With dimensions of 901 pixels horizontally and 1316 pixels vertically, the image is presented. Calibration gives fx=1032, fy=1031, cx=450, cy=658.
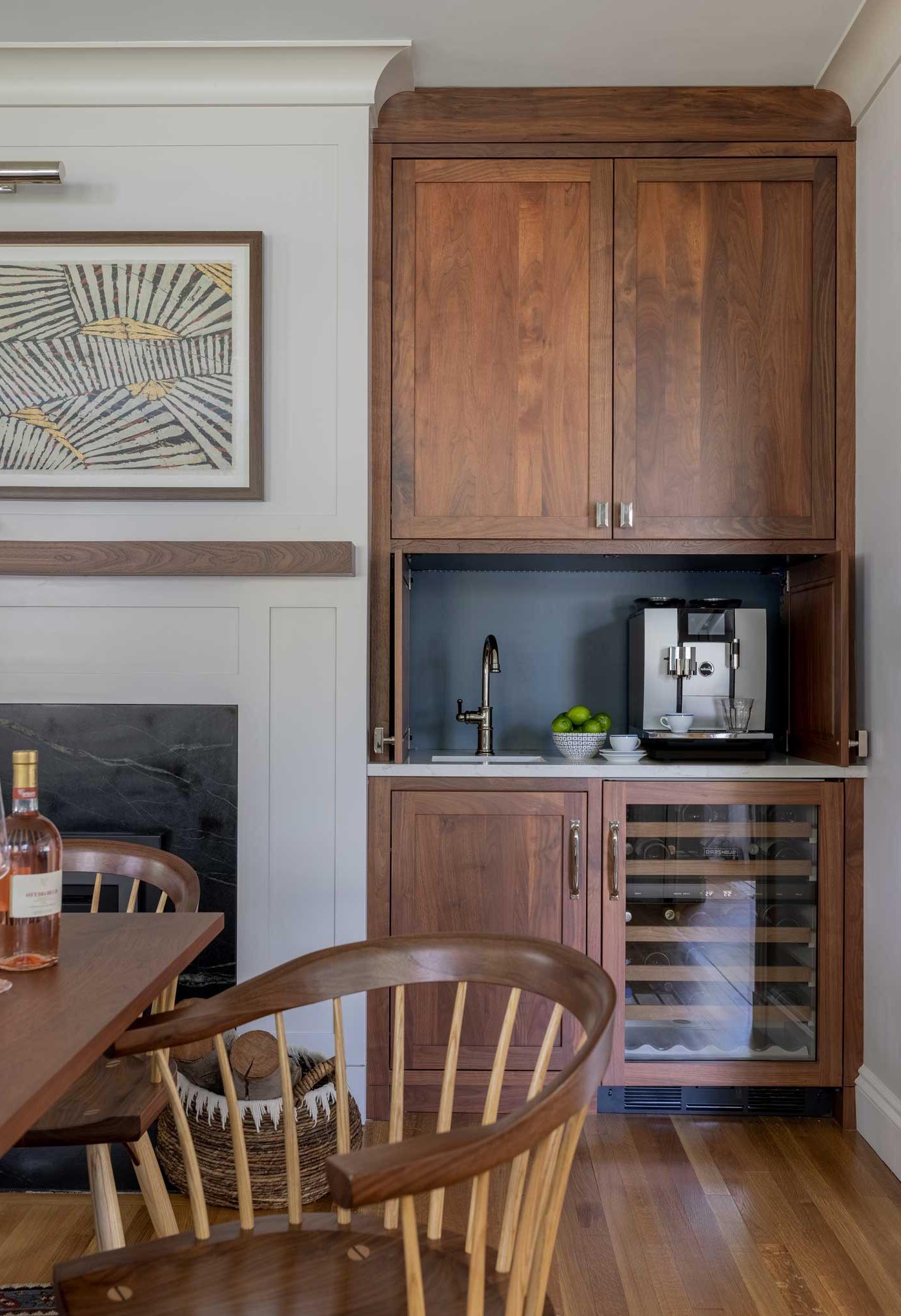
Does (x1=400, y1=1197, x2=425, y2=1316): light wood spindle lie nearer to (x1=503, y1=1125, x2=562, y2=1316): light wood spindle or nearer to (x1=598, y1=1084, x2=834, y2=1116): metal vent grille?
(x1=503, y1=1125, x2=562, y2=1316): light wood spindle

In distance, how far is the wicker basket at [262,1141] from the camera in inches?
82.7

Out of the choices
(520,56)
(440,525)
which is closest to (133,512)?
(440,525)

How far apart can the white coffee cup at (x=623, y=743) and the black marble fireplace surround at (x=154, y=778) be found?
1023 mm

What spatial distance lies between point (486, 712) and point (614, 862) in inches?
23.1

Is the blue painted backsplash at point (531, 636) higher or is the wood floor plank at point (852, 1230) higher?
the blue painted backsplash at point (531, 636)

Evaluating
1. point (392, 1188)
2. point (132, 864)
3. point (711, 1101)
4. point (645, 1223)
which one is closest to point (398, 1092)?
point (392, 1188)

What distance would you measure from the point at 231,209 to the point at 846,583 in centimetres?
186

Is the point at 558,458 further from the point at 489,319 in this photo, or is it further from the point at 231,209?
the point at 231,209

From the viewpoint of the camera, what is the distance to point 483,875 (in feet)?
8.73

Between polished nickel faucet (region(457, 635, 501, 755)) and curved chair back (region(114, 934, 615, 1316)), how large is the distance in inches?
68.4

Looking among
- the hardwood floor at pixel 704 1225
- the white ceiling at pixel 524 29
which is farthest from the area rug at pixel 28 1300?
the white ceiling at pixel 524 29

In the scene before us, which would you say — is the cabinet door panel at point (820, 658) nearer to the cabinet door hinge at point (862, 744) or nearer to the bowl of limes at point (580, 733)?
the cabinet door hinge at point (862, 744)

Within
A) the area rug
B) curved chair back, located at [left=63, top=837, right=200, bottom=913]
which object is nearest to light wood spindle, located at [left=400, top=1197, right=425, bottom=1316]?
curved chair back, located at [left=63, top=837, right=200, bottom=913]

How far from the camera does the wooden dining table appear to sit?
3.01 ft
